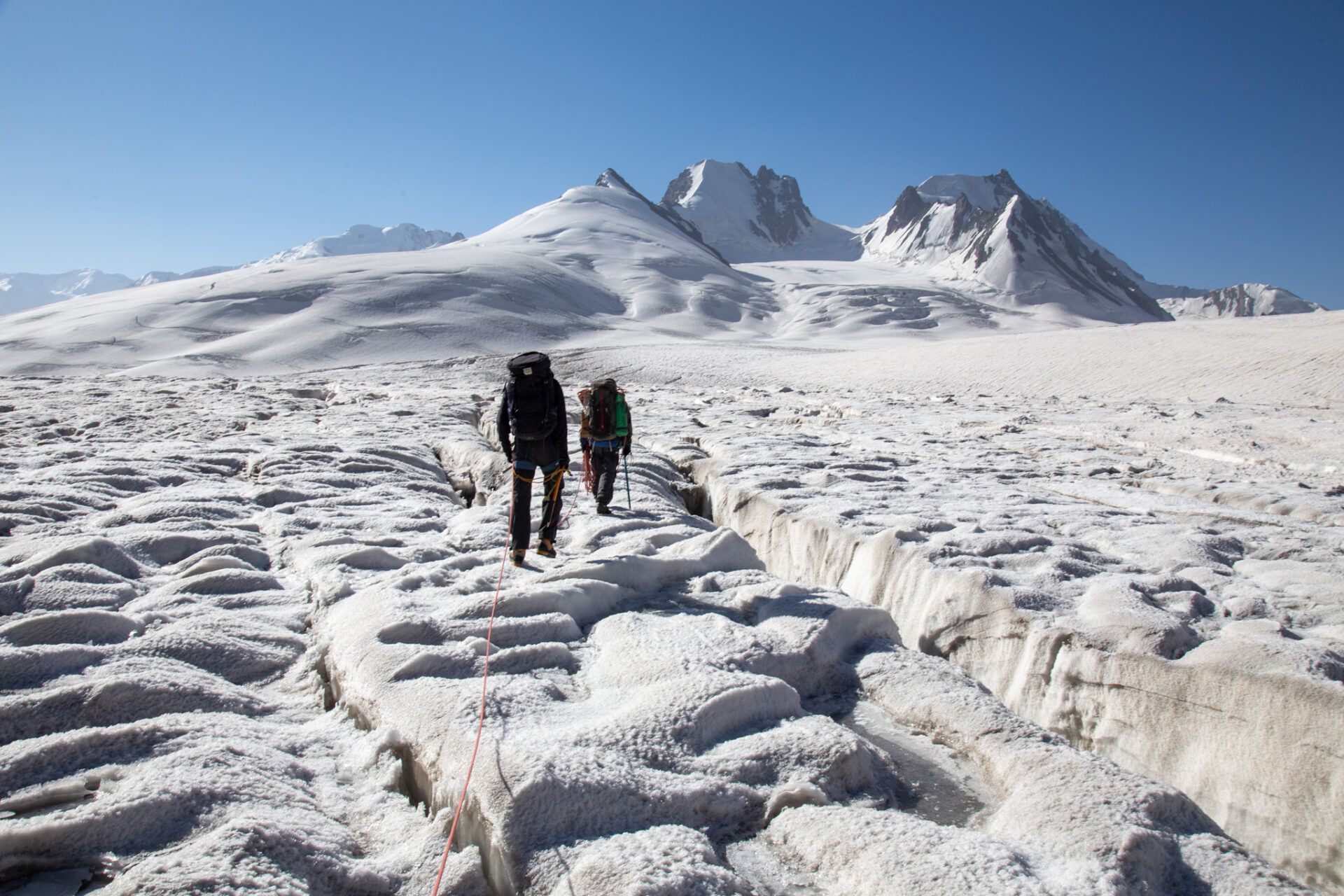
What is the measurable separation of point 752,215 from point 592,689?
16589cm

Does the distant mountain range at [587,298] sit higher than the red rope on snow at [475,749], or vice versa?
the distant mountain range at [587,298]

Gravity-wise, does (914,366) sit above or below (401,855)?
above

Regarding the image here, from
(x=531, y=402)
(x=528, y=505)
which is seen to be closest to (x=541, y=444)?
(x=531, y=402)

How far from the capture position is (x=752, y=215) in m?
160

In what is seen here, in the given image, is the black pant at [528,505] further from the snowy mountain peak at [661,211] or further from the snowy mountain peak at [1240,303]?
the snowy mountain peak at [1240,303]

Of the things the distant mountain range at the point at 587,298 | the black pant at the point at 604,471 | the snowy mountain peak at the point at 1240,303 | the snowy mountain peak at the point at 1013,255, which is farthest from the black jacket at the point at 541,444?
the snowy mountain peak at the point at 1240,303

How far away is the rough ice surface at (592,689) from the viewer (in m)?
2.29

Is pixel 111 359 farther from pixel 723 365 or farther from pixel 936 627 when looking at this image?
pixel 936 627

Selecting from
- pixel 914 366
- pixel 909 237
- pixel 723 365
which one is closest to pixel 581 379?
pixel 723 365

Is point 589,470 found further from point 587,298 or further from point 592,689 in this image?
point 587,298

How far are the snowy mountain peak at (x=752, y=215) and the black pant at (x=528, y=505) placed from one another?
130882 millimetres

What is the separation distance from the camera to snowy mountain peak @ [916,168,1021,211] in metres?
162

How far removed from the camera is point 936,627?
4.68 meters

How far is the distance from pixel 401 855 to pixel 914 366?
2498 cm
